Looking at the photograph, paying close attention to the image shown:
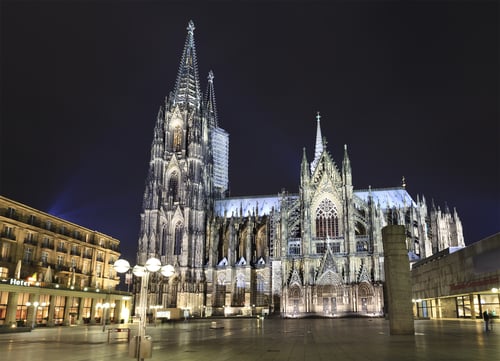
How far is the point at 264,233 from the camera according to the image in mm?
91500

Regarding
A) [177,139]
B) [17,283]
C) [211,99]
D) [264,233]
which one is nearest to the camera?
[17,283]

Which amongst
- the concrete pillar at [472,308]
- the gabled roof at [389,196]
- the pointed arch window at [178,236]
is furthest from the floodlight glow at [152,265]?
the gabled roof at [389,196]

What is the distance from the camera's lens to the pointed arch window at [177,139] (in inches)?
3755

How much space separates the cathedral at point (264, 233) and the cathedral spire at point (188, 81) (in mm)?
285

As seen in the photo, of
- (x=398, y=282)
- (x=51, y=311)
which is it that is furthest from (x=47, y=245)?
(x=398, y=282)

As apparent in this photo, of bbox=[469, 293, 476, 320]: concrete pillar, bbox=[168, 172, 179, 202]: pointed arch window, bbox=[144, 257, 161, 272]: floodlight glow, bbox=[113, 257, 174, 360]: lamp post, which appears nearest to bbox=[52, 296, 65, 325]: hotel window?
bbox=[168, 172, 179, 202]: pointed arch window

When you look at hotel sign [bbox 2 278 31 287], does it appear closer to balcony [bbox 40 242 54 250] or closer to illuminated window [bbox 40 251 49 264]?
illuminated window [bbox 40 251 49 264]

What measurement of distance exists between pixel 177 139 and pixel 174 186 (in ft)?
34.6

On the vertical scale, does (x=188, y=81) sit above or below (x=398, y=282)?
above

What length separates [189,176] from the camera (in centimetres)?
9031

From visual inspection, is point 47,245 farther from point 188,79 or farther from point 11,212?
point 188,79

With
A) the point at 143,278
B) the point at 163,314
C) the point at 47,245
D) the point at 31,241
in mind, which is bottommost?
the point at 163,314

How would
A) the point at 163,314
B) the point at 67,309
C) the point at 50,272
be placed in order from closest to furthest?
the point at 50,272 → the point at 67,309 → the point at 163,314

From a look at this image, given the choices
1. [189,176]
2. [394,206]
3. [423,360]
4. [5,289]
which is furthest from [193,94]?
[423,360]
